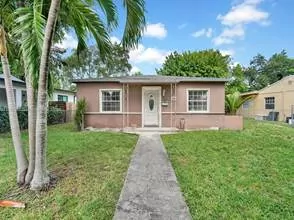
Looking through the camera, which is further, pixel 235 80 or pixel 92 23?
pixel 235 80

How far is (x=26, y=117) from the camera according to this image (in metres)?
15.4

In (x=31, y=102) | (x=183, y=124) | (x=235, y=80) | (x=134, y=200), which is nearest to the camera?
(x=134, y=200)

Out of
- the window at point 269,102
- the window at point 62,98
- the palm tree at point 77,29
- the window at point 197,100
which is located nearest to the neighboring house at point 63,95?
the window at point 62,98

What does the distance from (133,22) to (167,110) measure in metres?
9.91

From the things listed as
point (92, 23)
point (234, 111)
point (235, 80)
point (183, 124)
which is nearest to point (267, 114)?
point (235, 80)

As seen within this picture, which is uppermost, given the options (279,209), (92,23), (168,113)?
(92,23)

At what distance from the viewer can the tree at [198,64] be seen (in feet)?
93.5

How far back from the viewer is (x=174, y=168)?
6.82 metres

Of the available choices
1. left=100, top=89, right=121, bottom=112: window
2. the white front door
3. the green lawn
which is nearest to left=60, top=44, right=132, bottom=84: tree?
A: left=100, top=89, right=121, bottom=112: window

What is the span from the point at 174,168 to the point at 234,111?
9.92 m

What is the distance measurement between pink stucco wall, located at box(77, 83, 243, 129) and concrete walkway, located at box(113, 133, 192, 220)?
24.5ft

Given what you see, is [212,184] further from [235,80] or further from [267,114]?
[235,80]

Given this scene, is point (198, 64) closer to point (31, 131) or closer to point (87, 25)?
point (87, 25)

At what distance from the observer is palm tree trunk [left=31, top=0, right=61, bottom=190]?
4.64m
